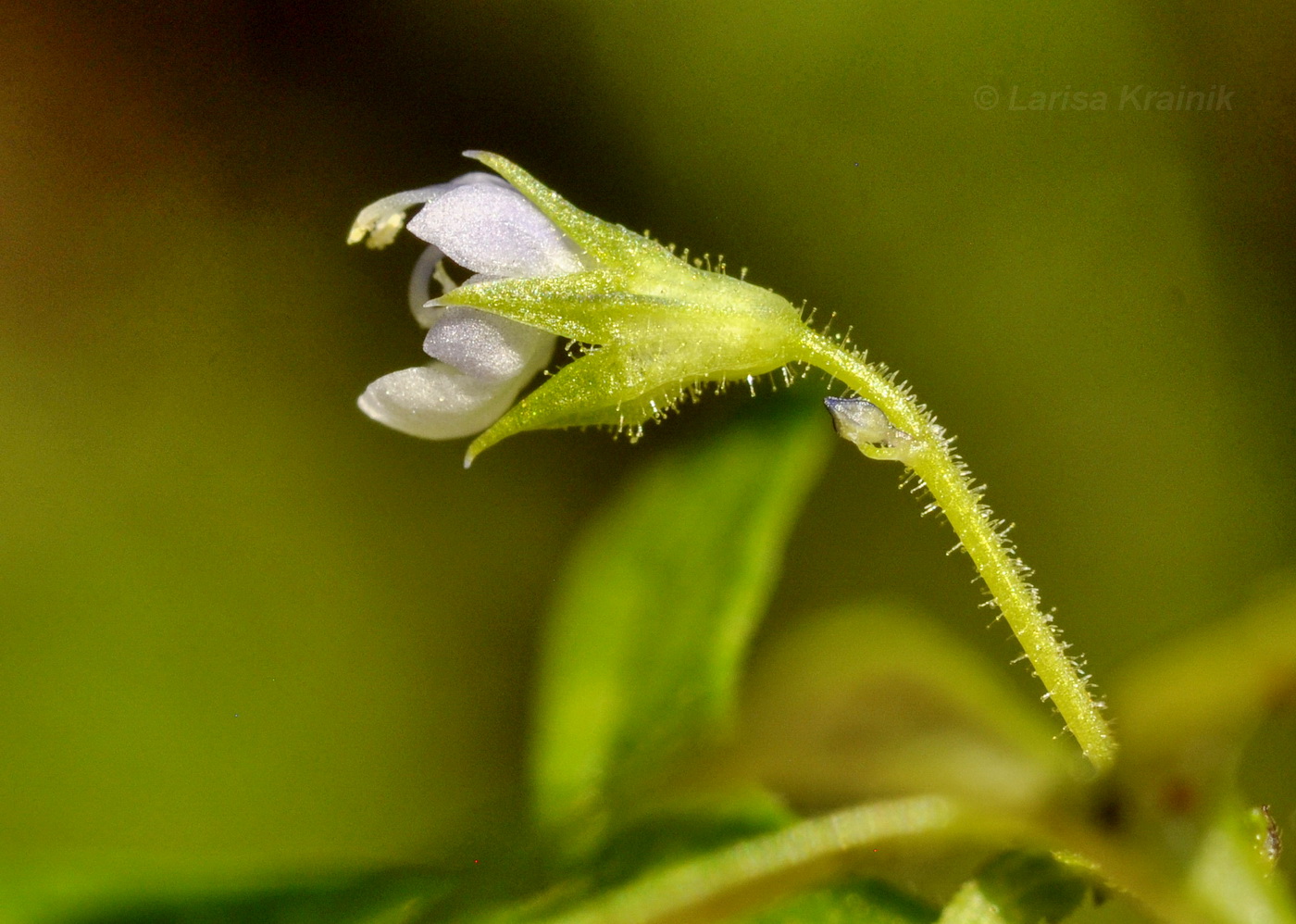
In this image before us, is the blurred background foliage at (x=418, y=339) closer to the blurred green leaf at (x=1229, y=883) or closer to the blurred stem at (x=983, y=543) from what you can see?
the blurred stem at (x=983, y=543)

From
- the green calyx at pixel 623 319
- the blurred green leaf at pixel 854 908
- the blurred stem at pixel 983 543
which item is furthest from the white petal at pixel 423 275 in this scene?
the blurred green leaf at pixel 854 908

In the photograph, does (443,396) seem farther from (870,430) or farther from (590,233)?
(870,430)

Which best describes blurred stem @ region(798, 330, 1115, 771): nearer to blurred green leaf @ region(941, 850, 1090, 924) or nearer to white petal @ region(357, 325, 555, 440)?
blurred green leaf @ region(941, 850, 1090, 924)

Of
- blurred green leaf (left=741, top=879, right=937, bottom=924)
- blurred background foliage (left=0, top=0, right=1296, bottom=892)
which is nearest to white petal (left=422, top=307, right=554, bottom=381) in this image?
blurred green leaf (left=741, top=879, right=937, bottom=924)

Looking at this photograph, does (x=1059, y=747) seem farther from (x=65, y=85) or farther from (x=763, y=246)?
(x=65, y=85)

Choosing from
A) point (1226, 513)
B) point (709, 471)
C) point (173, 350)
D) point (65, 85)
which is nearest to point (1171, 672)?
point (709, 471)
